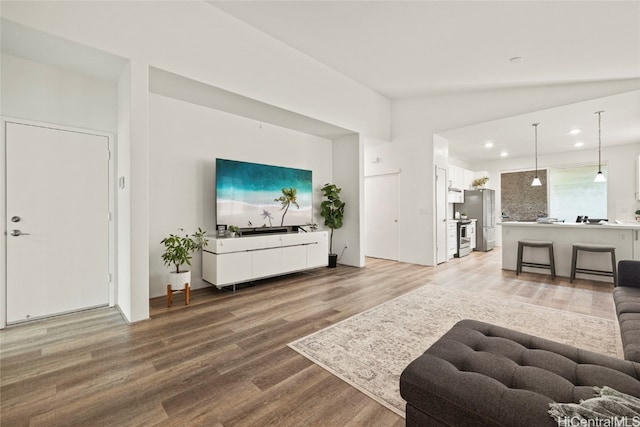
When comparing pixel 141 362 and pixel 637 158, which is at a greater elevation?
pixel 637 158

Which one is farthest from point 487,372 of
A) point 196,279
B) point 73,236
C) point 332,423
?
point 73,236

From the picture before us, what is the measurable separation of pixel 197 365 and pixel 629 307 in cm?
347

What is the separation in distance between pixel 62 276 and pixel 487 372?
426 cm

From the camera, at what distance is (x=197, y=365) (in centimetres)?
219

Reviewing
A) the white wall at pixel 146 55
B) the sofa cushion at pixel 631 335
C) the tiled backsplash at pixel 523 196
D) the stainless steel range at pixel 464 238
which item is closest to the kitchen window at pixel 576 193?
the tiled backsplash at pixel 523 196

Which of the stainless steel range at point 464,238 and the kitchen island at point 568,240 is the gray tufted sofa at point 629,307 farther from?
the stainless steel range at point 464,238

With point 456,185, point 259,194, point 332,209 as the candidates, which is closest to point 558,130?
point 456,185

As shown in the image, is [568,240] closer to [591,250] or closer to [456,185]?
[591,250]

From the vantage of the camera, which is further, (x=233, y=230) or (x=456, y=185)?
(x=456, y=185)

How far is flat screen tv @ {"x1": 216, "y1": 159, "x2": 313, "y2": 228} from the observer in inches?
169

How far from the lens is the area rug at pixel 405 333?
81.3 inches

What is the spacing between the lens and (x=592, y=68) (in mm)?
3873

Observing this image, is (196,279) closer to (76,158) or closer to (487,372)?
(76,158)

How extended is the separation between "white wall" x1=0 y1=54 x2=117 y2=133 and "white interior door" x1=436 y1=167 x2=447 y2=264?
5889mm
